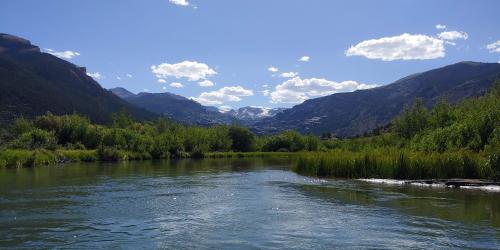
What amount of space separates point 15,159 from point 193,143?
223ft

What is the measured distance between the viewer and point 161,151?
383ft

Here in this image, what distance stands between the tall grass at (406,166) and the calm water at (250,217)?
199 inches

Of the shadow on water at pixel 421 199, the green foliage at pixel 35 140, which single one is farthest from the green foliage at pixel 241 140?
the shadow on water at pixel 421 199

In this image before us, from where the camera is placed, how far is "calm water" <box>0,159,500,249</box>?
19.3 m

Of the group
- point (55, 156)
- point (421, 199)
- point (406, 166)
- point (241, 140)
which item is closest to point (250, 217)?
point (421, 199)

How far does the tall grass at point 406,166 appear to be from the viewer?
39.3 meters

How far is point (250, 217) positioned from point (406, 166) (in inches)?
857

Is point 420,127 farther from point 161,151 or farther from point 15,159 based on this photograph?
point 15,159

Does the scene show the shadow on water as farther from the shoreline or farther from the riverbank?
the riverbank

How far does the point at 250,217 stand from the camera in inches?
976

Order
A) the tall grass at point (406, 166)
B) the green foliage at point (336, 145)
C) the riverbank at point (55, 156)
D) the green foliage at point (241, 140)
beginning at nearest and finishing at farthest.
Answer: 1. the tall grass at point (406, 166)
2. the green foliage at point (336, 145)
3. the riverbank at point (55, 156)
4. the green foliage at point (241, 140)

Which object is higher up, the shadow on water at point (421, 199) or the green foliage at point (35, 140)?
the green foliage at point (35, 140)

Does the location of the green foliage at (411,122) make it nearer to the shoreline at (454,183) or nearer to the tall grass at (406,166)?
the tall grass at (406,166)

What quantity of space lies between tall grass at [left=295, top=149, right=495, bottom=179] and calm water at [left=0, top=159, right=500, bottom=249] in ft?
16.6
